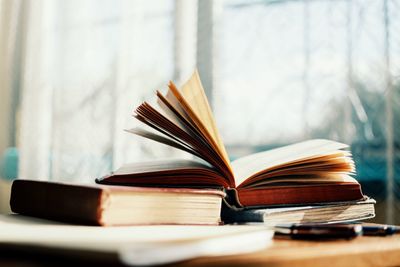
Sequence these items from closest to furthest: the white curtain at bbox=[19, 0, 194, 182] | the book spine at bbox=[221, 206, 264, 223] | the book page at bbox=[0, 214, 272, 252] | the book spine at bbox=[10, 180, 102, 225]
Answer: the book page at bbox=[0, 214, 272, 252], the book spine at bbox=[10, 180, 102, 225], the book spine at bbox=[221, 206, 264, 223], the white curtain at bbox=[19, 0, 194, 182]

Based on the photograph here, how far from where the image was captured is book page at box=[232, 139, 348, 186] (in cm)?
73

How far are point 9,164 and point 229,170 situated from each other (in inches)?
57.8

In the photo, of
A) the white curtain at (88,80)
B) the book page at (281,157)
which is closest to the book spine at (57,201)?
the book page at (281,157)

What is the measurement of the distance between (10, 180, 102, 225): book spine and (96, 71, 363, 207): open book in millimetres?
105

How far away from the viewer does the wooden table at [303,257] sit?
1.35 ft

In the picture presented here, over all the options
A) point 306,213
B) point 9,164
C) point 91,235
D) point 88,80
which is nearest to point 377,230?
point 306,213

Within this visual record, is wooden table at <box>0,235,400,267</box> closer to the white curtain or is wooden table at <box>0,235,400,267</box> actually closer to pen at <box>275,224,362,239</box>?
pen at <box>275,224,362,239</box>

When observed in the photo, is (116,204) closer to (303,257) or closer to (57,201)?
(57,201)

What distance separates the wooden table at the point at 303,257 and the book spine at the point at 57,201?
13cm

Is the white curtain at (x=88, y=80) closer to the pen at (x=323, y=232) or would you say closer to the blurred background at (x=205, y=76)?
the blurred background at (x=205, y=76)

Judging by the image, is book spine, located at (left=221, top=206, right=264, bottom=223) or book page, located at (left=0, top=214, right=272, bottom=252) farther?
book spine, located at (left=221, top=206, right=264, bottom=223)

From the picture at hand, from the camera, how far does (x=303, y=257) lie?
1.51ft

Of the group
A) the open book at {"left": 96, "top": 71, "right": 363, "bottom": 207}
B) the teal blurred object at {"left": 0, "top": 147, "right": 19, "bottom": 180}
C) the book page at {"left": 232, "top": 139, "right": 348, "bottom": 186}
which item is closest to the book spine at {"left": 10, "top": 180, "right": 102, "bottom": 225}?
the open book at {"left": 96, "top": 71, "right": 363, "bottom": 207}

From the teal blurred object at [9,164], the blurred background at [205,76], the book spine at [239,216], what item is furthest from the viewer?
the teal blurred object at [9,164]
